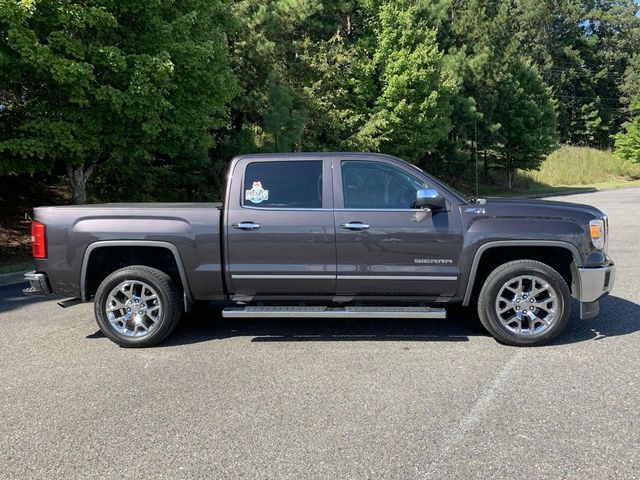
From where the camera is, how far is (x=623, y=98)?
213 feet

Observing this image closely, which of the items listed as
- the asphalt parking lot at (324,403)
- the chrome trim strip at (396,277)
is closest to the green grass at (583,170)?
the chrome trim strip at (396,277)

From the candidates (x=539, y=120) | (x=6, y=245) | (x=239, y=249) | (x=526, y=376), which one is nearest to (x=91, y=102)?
(x=6, y=245)

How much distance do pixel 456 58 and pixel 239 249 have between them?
2984cm

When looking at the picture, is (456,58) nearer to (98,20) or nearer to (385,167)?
(98,20)

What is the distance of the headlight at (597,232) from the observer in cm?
490

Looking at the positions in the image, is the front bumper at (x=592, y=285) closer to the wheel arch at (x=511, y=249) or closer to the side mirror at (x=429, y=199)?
the wheel arch at (x=511, y=249)

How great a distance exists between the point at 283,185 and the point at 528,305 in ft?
8.85

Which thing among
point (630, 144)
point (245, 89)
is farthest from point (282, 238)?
point (630, 144)

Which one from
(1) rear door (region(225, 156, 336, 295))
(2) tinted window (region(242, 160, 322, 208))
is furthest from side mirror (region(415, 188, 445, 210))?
(2) tinted window (region(242, 160, 322, 208))

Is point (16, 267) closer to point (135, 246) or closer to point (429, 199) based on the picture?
point (135, 246)

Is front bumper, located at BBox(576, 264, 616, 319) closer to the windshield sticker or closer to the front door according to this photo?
the front door

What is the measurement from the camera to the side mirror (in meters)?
4.75

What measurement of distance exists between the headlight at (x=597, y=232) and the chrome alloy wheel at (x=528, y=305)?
0.63 m

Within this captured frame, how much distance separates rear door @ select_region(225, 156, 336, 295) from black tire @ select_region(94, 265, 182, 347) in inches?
25.3
